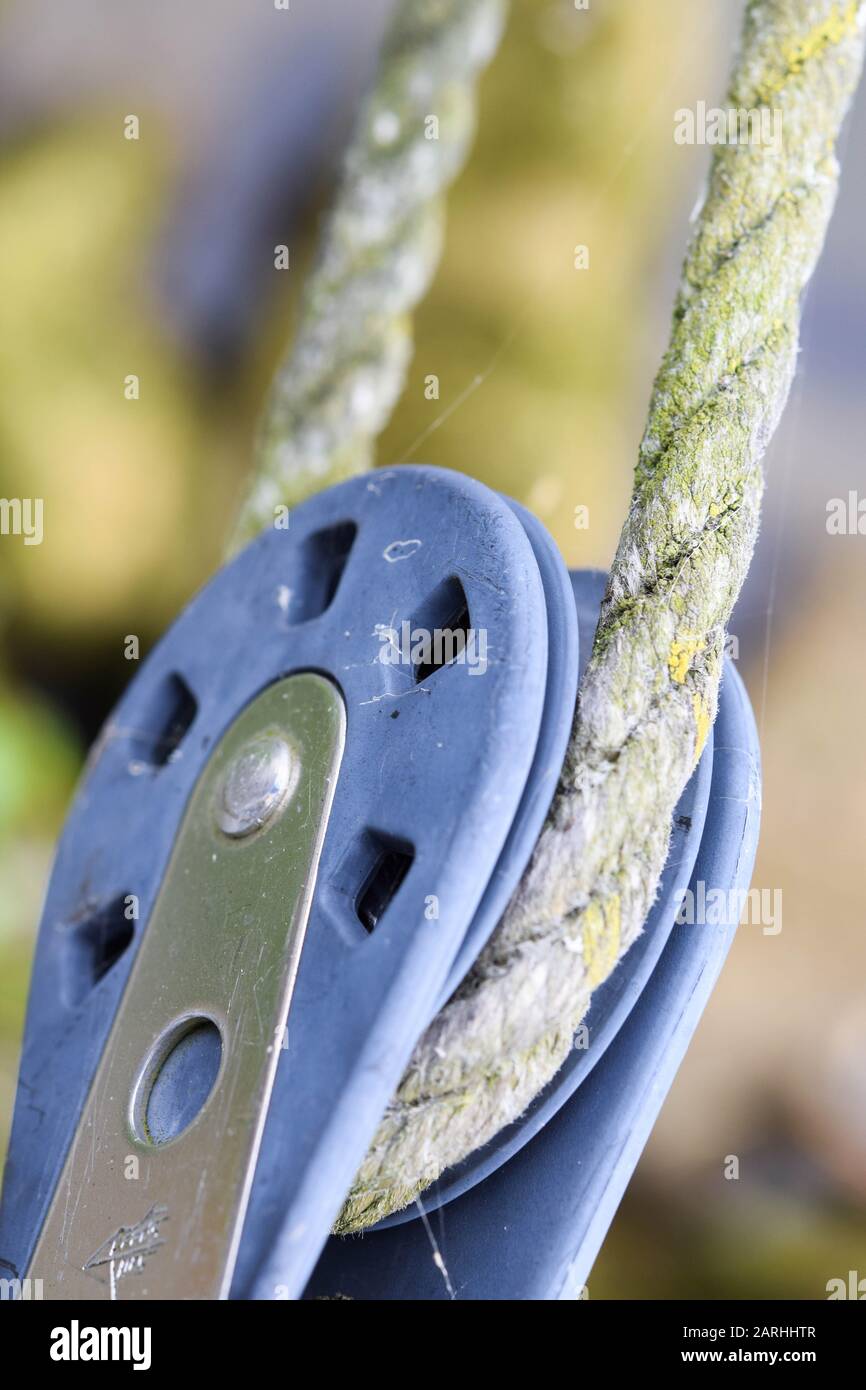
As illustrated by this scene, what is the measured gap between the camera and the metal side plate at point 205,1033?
0.41m

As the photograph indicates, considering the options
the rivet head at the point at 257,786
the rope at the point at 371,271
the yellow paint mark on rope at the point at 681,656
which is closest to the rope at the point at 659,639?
the yellow paint mark on rope at the point at 681,656

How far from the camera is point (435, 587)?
0.50 metres

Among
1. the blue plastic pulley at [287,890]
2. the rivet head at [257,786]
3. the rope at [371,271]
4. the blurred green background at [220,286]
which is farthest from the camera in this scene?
the blurred green background at [220,286]

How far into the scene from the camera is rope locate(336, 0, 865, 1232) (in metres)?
0.42

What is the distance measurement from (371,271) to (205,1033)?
A: 612 mm

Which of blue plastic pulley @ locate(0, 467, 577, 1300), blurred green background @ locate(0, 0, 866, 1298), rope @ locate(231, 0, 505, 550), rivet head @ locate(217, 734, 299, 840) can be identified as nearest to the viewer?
blue plastic pulley @ locate(0, 467, 577, 1300)

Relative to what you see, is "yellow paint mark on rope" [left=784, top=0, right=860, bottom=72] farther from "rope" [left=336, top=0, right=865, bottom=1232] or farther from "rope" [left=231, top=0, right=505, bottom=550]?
"rope" [left=231, top=0, right=505, bottom=550]

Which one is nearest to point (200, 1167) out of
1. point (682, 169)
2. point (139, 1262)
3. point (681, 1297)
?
point (139, 1262)

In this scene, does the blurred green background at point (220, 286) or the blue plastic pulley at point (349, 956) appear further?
the blurred green background at point (220, 286)

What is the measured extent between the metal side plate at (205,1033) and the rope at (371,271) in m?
0.33

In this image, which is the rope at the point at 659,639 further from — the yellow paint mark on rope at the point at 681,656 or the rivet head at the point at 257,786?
the rivet head at the point at 257,786

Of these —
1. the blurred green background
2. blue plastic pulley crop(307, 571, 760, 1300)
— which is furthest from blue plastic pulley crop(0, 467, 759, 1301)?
the blurred green background

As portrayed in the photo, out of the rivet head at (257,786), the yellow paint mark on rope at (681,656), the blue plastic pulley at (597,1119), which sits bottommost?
the blue plastic pulley at (597,1119)

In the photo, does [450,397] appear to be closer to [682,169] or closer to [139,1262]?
[682,169]
